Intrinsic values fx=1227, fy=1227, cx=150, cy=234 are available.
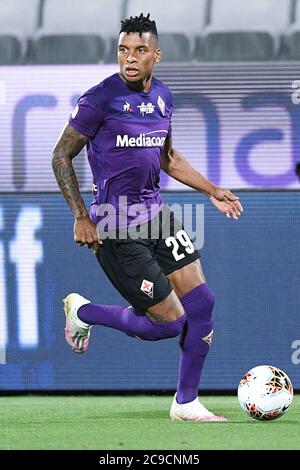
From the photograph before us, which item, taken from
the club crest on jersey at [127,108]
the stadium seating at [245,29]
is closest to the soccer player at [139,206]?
the club crest on jersey at [127,108]

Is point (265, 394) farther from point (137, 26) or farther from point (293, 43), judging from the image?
point (293, 43)

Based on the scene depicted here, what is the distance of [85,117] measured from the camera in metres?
5.34

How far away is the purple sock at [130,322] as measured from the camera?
540cm

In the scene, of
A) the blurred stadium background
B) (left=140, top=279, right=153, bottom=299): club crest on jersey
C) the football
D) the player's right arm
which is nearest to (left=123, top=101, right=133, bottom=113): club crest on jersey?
the player's right arm

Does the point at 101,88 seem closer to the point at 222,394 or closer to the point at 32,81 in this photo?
the point at 32,81

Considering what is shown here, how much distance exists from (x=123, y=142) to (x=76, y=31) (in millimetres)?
2126

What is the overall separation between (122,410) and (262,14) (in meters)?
2.64

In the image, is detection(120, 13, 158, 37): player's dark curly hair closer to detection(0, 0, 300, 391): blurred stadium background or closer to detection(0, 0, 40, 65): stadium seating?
detection(0, 0, 300, 391): blurred stadium background

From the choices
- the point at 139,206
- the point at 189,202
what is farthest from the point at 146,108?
the point at 189,202

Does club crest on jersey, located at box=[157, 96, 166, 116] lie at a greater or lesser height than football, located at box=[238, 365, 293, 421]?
greater

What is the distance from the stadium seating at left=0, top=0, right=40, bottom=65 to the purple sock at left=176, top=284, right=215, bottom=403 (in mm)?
2413

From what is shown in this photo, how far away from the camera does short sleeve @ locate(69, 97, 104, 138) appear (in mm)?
5332

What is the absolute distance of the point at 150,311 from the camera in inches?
213

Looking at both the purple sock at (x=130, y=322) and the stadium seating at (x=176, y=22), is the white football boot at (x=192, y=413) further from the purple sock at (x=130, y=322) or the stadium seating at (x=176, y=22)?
the stadium seating at (x=176, y=22)
